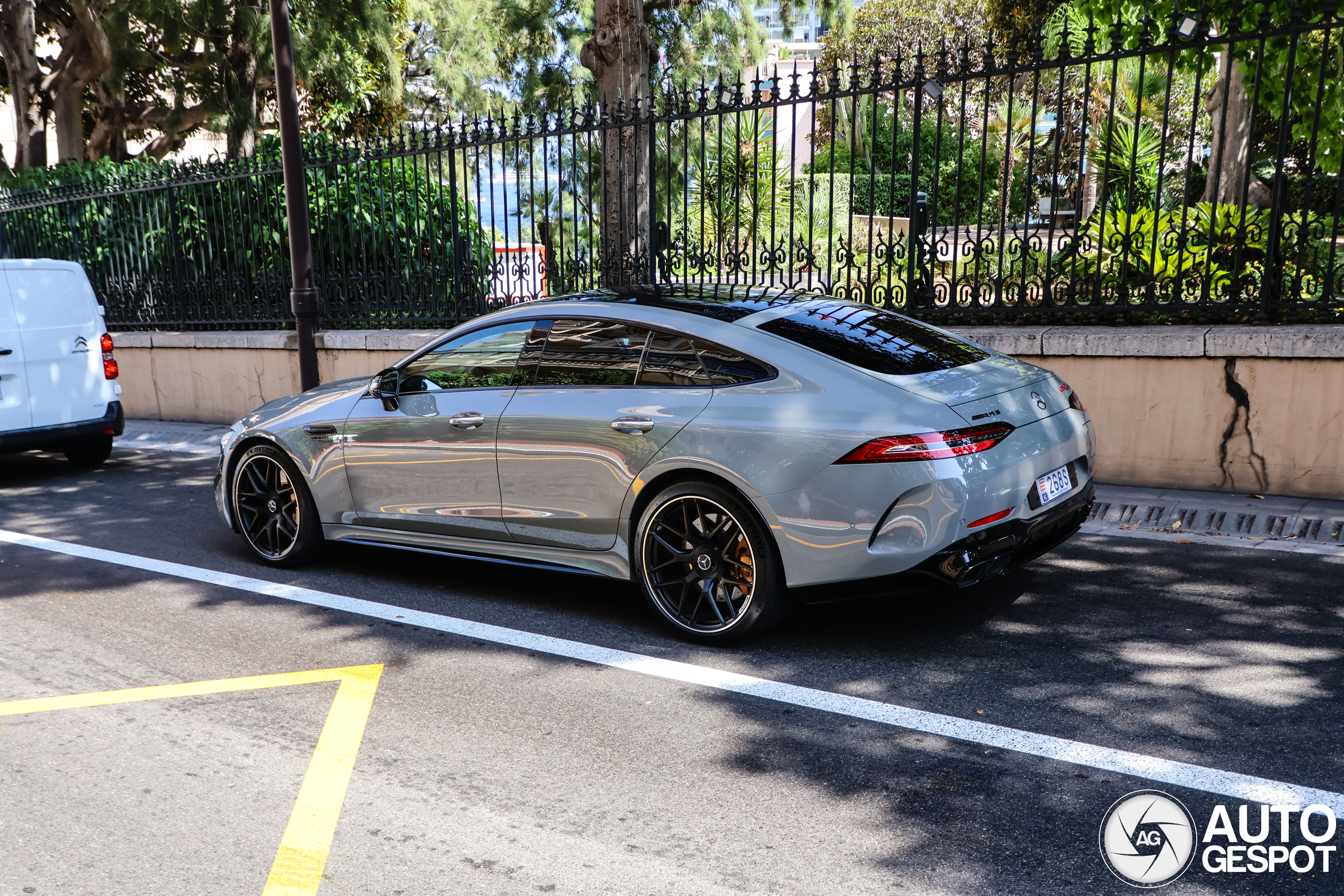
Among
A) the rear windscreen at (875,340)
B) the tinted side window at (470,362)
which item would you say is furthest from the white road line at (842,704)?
the rear windscreen at (875,340)

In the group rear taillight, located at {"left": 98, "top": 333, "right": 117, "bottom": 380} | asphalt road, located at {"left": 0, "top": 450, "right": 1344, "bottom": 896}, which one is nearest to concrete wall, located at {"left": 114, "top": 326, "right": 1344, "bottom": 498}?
asphalt road, located at {"left": 0, "top": 450, "right": 1344, "bottom": 896}

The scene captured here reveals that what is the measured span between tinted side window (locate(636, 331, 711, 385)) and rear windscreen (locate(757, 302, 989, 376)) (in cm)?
32

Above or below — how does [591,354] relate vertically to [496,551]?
above

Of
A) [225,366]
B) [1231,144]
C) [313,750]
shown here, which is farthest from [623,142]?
[1231,144]

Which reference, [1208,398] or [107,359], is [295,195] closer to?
[107,359]

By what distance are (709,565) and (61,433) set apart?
23.0 ft

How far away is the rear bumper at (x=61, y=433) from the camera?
8.73m

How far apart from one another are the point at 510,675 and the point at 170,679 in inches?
55.6

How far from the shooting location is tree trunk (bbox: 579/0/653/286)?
361 inches

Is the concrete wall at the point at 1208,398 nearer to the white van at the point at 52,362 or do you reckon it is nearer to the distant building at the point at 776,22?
the white van at the point at 52,362

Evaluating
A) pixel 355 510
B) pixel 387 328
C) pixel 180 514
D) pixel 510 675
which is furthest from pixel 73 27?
pixel 510 675

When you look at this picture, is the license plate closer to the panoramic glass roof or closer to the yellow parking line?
the panoramic glass roof

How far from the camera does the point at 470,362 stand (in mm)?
5359

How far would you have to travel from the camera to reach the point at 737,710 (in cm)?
395
